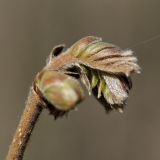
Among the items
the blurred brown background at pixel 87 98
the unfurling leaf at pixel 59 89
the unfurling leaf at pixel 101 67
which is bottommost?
the blurred brown background at pixel 87 98

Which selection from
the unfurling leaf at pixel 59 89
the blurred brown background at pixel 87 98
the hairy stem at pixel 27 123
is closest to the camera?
the unfurling leaf at pixel 59 89

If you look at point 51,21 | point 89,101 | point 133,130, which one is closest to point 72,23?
point 51,21

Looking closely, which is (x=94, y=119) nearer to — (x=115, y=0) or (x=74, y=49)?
(x=115, y=0)

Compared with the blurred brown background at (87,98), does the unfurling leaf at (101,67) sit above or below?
above

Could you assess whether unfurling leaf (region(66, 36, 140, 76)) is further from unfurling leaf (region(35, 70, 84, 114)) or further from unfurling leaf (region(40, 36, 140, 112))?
unfurling leaf (region(35, 70, 84, 114))

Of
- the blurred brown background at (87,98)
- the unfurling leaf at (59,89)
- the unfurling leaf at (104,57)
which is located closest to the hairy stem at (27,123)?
the unfurling leaf at (59,89)

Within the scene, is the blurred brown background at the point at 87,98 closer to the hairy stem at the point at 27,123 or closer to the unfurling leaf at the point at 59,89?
the hairy stem at the point at 27,123
